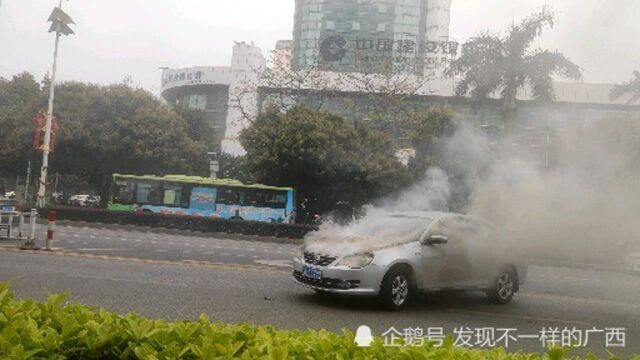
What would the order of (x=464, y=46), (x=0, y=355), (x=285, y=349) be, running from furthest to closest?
(x=464, y=46)
(x=285, y=349)
(x=0, y=355)

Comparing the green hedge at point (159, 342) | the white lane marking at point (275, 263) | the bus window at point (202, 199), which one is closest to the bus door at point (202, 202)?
the bus window at point (202, 199)

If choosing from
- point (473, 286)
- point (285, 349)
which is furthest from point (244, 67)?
point (285, 349)

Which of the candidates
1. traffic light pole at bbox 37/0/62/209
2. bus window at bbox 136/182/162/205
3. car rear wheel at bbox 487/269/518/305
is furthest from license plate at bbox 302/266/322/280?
bus window at bbox 136/182/162/205

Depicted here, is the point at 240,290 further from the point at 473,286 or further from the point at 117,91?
the point at 117,91

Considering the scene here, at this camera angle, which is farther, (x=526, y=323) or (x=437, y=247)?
(x=437, y=247)

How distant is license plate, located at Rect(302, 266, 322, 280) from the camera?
8.16 metres

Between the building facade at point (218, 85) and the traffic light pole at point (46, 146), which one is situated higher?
the building facade at point (218, 85)

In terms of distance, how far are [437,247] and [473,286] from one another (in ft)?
3.40

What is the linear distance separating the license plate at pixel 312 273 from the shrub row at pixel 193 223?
1745 cm

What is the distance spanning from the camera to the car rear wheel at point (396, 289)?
8078mm

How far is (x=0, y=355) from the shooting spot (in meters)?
2.51

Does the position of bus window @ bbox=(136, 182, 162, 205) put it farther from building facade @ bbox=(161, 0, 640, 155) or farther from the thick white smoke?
the thick white smoke

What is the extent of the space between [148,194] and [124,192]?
1.34 m

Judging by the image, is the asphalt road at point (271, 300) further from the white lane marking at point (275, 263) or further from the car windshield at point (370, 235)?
the car windshield at point (370, 235)
